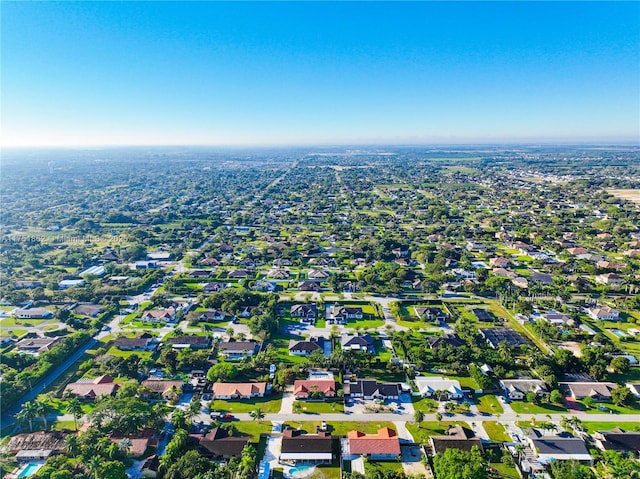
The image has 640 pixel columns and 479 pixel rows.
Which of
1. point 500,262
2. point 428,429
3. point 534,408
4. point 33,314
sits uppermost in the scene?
point 33,314

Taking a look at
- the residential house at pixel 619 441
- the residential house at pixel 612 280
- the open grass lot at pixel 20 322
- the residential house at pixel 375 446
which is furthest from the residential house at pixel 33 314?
the residential house at pixel 612 280

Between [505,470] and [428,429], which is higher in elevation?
[428,429]

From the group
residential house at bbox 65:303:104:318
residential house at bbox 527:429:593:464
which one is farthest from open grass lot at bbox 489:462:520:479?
residential house at bbox 65:303:104:318

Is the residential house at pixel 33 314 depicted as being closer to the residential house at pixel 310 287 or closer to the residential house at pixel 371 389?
the residential house at pixel 310 287

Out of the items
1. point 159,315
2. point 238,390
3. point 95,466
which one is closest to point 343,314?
point 238,390

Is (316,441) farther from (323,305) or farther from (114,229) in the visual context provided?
(114,229)

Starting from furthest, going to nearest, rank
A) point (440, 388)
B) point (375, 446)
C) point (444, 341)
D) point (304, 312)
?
point (304, 312) < point (444, 341) < point (440, 388) < point (375, 446)

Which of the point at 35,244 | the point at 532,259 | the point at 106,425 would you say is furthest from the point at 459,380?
the point at 35,244

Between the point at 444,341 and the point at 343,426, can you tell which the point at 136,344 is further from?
the point at 444,341
